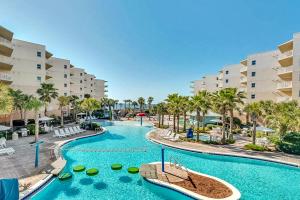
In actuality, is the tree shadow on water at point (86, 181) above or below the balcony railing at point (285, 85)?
below

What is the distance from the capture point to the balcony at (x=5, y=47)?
1198 inches

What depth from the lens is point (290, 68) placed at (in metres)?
30.2

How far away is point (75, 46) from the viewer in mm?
30844

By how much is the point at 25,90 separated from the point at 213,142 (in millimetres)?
38079

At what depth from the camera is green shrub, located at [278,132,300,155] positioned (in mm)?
18484

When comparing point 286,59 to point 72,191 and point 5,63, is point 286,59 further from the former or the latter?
point 5,63

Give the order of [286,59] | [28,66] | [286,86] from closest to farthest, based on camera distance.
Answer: [286,86]
[286,59]
[28,66]

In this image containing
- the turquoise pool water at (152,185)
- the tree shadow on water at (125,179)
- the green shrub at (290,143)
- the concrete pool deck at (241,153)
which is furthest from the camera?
the green shrub at (290,143)

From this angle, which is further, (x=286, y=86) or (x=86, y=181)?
(x=286, y=86)

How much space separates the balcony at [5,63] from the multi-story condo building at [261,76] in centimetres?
4782

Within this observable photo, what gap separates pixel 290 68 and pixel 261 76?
7211 millimetres

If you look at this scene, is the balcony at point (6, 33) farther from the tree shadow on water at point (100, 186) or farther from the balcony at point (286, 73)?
the balcony at point (286, 73)

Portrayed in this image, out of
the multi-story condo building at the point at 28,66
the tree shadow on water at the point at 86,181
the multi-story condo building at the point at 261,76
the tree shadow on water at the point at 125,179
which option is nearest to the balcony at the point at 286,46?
the multi-story condo building at the point at 261,76

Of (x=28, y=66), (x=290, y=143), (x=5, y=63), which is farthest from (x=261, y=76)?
(x=5, y=63)
